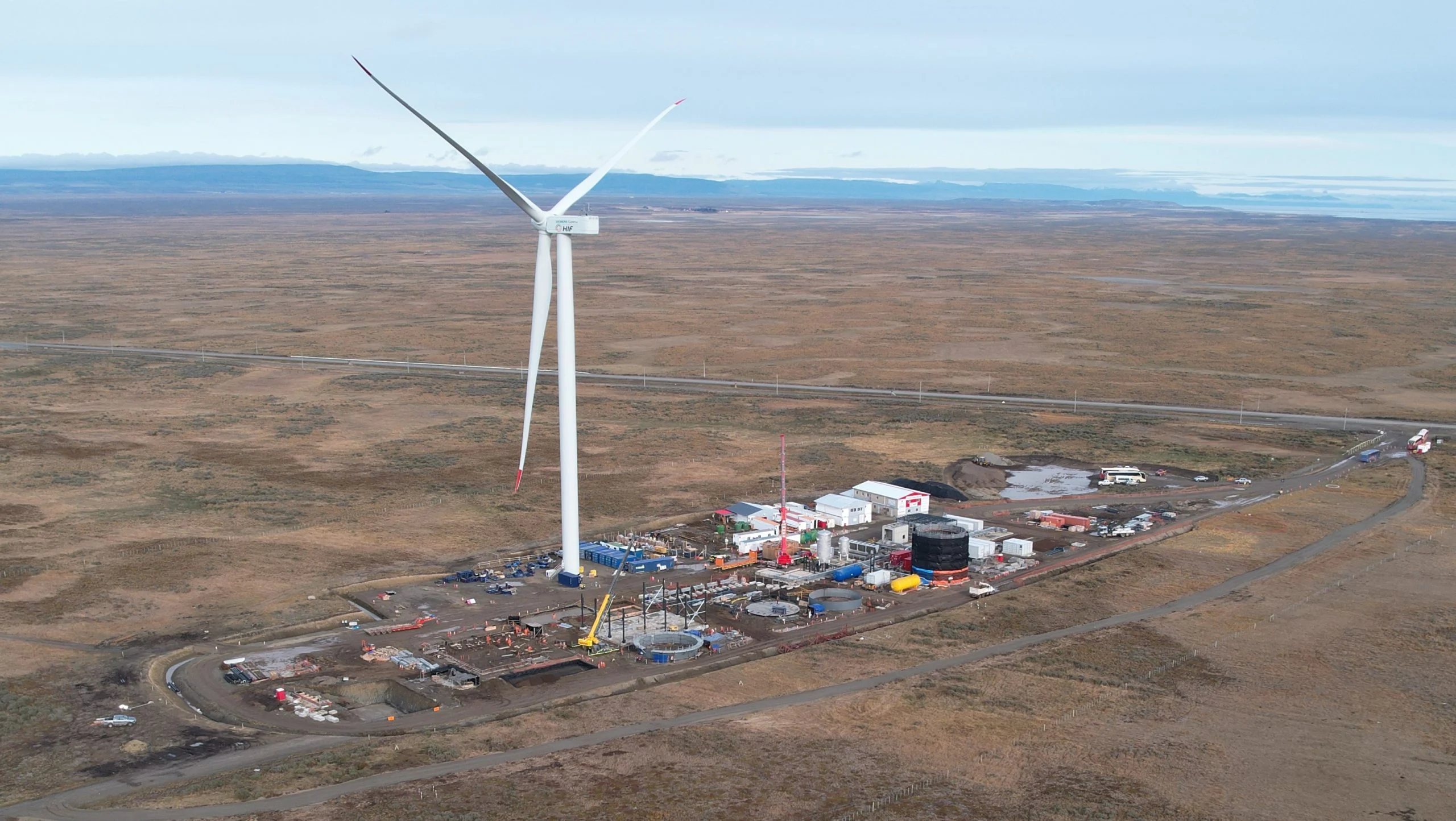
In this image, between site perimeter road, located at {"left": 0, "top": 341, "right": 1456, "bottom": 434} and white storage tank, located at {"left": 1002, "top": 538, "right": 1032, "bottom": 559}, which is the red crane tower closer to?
white storage tank, located at {"left": 1002, "top": 538, "right": 1032, "bottom": 559}

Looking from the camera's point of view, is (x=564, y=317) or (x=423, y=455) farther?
(x=423, y=455)

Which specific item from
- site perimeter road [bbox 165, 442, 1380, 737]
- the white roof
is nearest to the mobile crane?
site perimeter road [bbox 165, 442, 1380, 737]

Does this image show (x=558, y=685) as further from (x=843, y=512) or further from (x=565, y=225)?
(x=843, y=512)

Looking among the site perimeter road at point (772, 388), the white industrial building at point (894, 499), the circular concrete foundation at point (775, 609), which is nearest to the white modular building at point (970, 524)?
the white industrial building at point (894, 499)

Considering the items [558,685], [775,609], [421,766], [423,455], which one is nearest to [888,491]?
[775,609]

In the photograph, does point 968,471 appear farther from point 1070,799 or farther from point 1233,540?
point 1070,799

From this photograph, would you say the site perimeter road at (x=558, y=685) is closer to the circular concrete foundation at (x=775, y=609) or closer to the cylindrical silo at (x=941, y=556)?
the cylindrical silo at (x=941, y=556)
